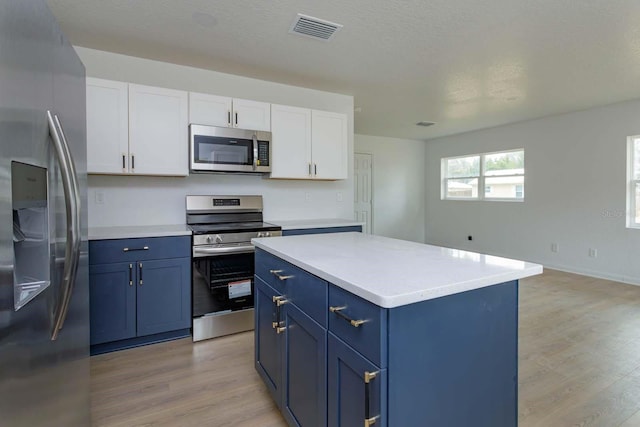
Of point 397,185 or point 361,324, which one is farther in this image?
point 397,185

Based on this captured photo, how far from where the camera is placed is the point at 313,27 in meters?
2.51

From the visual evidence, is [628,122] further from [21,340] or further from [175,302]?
[21,340]

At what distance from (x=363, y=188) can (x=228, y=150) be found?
13.1 ft

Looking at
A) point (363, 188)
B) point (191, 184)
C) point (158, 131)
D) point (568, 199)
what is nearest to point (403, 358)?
point (158, 131)

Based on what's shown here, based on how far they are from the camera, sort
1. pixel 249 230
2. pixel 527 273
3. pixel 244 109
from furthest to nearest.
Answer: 1. pixel 244 109
2. pixel 249 230
3. pixel 527 273

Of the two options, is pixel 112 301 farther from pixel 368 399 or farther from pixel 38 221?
pixel 368 399

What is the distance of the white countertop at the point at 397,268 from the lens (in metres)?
1.00

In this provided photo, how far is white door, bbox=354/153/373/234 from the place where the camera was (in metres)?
6.58

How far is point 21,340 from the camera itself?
88 centimetres

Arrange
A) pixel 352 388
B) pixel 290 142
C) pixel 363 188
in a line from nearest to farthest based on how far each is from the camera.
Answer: pixel 352 388 < pixel 290 142 < pixel 363 188

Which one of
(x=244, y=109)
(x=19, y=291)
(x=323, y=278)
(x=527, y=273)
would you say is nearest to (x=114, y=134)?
(x=244, y=109)

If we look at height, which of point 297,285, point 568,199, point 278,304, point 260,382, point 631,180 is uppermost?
point 631,180

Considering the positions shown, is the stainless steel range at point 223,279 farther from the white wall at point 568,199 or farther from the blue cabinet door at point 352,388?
the white wall at point 568,199

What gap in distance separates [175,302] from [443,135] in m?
6.01
